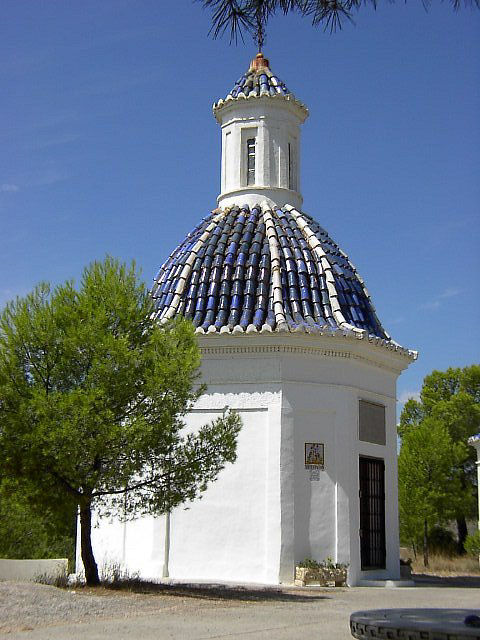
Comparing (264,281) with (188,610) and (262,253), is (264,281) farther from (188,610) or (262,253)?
(188,610)

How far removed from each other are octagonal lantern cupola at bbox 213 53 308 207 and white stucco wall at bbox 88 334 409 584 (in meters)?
5.66

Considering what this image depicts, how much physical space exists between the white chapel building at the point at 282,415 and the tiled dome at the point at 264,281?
1.5 inches

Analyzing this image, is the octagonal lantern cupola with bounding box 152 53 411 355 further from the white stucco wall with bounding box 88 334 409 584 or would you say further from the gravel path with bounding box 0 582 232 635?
the gravel path with bounding box 0 582 232 635

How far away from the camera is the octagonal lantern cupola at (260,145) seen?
2289 cm

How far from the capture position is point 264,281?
1988cm

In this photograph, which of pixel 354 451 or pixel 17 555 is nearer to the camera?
pixel 354 451

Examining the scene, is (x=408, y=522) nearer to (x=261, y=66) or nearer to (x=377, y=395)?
(x=377, y=395)

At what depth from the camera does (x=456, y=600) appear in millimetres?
15227

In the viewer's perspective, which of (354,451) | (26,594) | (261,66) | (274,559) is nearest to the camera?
(26,594)

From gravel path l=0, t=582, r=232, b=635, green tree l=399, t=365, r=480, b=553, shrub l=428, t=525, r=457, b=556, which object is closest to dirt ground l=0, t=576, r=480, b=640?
gravel path l=0, t=582, r=232, b=635

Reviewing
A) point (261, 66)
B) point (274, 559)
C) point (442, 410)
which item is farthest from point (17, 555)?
point (442, 410)

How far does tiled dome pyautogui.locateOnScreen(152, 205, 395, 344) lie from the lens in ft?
63.0

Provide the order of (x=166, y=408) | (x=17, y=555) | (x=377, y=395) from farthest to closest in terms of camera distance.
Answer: (x=17, y=555) → (x=377, y=395) → (x=166, y=408)

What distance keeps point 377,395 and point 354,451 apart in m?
1.86
